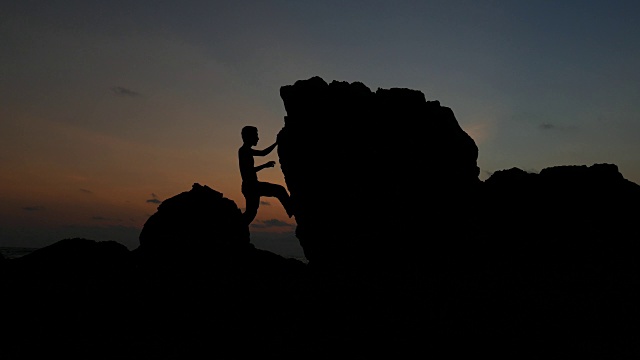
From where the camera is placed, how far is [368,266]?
16.4 metres

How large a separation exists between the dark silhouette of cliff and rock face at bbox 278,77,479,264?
0.06 meters

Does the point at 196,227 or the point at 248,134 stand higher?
the point at 248,134

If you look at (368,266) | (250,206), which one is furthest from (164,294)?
(368,266)

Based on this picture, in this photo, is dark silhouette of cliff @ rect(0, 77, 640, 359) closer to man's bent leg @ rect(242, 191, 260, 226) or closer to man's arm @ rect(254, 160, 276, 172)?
man's bent leg @ rect(242, 191, 260, 226)

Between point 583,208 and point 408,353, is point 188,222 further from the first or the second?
point 583,208

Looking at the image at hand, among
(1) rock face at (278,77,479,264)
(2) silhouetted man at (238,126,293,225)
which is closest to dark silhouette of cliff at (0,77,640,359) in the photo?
(1) rock face at (278,77,479,264)

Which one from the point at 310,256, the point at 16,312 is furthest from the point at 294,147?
the point at 16,312

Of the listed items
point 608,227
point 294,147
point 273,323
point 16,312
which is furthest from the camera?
point 294,147

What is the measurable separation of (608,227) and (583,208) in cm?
114

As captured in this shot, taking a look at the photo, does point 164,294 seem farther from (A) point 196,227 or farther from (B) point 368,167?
(B) point 368,167

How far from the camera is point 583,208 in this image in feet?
56.2

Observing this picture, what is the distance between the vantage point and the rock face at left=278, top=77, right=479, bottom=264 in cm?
1702

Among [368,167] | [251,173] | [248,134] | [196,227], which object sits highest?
[248,134]

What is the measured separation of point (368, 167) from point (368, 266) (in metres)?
3.73
